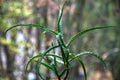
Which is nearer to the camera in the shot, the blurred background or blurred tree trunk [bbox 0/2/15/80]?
the blurred background

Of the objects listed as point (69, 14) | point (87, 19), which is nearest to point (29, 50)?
point (69, 14)

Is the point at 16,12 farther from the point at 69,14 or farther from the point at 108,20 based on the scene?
the point at 108,20

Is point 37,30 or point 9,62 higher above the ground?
point 37,30

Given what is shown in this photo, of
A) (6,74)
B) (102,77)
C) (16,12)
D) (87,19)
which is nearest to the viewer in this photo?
(16,12)

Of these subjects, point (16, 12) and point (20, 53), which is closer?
point (16, 12)

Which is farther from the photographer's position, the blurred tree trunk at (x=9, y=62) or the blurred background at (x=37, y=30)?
the blurred tree trunk at (x=9, y=62)

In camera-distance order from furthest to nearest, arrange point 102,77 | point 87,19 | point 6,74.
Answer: point 102,77 → point 87,19 → point 6,74

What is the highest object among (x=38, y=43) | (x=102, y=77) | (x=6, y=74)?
Result: (x=38, y=43)

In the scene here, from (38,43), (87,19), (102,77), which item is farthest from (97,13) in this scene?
(102,77)

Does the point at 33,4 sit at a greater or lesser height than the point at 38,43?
greater
